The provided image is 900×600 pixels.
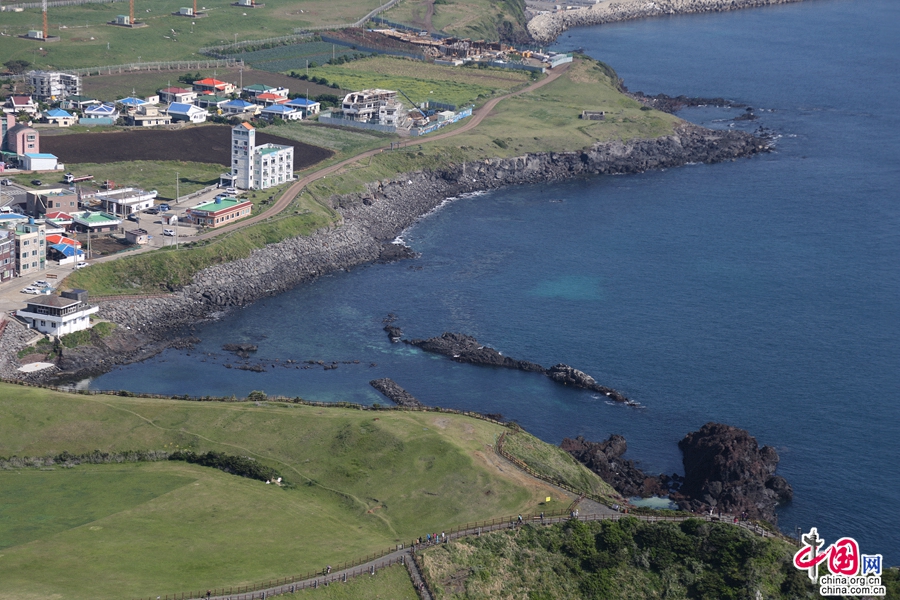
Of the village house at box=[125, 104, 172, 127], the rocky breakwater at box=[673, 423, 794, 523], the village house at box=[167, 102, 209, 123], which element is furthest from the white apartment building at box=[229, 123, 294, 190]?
the rocky breakwater at box=[673, 423, 794, 523]

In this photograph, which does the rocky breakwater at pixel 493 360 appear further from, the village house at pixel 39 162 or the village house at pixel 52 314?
the village house at pixel 39 162

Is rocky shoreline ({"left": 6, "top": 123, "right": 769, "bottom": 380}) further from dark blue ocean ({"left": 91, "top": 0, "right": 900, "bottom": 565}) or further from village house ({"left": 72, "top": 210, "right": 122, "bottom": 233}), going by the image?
village house ({"left": 72, "top": 210, "right": 122, "bottom": 233})

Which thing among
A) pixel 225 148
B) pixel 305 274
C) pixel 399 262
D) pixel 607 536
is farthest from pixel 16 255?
pixel 607 536

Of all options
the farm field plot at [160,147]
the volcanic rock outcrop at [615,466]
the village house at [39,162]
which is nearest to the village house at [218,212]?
the farm field plot at [160,147]

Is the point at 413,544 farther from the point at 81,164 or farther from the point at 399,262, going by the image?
the point at 81,164

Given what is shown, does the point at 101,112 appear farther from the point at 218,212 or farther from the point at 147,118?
the point at 218,212

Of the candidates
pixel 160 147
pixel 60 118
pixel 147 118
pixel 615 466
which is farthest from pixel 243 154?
pixel 615 466

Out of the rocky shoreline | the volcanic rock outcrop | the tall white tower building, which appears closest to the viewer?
the volcanic rock outcrop
